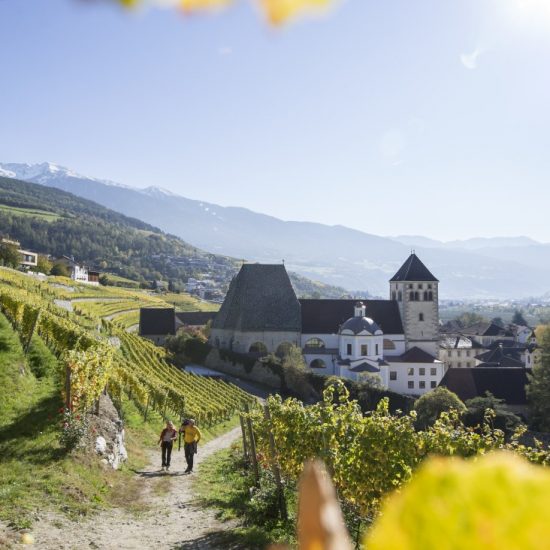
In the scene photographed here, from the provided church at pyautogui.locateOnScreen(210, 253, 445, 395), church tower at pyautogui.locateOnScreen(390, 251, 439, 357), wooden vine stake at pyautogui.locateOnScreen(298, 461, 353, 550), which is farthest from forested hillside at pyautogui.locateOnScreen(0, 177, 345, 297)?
wooden vine stake at pyautogui.locateOnScreen(298, 461, 353, 550)

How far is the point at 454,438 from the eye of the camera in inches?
360

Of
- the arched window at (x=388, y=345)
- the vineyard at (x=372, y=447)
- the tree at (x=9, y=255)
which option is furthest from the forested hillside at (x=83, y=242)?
the vineyard at (x=372, y=447)

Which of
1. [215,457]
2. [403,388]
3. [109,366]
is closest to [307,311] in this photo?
[403,388]

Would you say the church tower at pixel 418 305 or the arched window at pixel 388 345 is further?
the church tower at pixel 418 305

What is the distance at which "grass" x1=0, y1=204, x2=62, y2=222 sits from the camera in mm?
172250

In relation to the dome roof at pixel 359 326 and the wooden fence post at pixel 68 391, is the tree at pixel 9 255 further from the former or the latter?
the wooden fence post at pixel 68 391

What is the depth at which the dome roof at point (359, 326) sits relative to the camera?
50.0 m

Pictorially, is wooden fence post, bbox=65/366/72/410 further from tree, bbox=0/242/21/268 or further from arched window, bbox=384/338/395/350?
tree, bbox=0/242/21/268

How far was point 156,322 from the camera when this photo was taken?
62.9 metres

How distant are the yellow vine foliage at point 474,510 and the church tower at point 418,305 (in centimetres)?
5628

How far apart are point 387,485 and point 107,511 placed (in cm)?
492

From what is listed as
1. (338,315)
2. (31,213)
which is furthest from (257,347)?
(31,213)

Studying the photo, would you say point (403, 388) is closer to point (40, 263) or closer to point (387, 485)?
point (387, 485)

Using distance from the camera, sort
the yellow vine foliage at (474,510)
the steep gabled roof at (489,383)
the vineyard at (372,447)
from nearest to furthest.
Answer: the yellow vine foliage at (474,510) → the vineyard at (372,447) → the steep gabled roof at (489,383)
